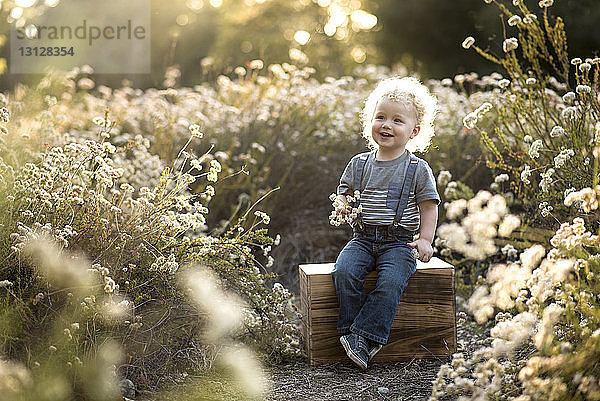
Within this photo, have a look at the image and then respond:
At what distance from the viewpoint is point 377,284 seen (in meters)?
2.96

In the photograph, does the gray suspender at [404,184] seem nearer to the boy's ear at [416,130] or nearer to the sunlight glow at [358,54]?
the boy's ear at [416,130]

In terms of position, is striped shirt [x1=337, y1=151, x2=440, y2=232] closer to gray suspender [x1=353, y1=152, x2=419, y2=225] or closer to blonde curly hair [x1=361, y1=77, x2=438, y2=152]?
gray suspender [x1=353, y1=152, x2=419, y2=225]

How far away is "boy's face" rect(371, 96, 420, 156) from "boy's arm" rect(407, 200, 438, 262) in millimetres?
299

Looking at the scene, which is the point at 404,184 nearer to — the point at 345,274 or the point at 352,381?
the point at 345,274

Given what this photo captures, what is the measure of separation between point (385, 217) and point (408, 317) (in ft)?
1.45

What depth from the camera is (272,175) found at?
4.99 meters

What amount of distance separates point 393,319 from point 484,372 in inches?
41.2

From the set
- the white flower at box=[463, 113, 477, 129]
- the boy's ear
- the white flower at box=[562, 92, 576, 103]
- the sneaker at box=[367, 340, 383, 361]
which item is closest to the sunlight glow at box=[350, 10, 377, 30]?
the white flower at box=[562, 92, 576, 103]

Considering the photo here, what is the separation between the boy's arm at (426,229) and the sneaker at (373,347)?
1.34 feet

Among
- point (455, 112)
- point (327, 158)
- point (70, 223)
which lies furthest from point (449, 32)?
point (70, 223)

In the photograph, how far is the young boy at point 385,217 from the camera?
292 centimetres

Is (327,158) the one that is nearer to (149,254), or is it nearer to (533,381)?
(149,254)

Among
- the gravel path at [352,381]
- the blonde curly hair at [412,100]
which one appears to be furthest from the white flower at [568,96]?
the gravel path at [352,381]

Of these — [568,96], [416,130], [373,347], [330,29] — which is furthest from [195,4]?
[373,347]
